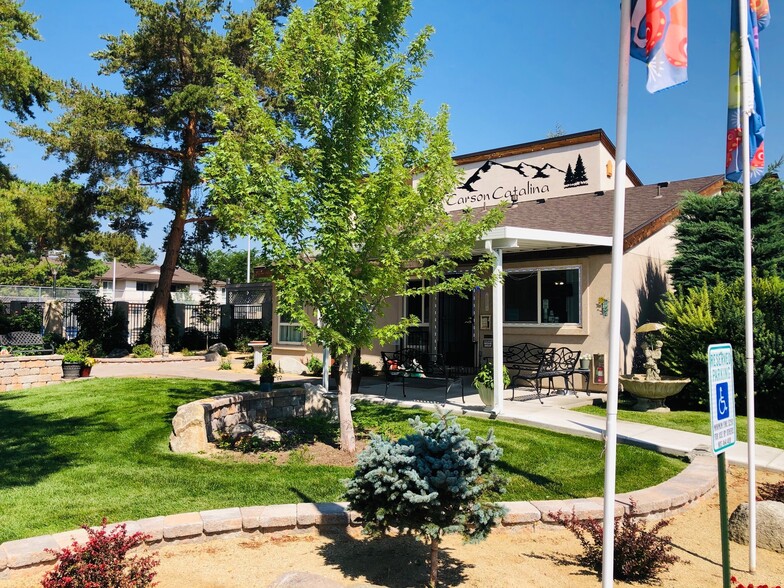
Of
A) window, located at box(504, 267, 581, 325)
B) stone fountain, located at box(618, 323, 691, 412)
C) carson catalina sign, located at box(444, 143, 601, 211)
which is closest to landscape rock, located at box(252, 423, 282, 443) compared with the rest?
stone fountain, located at box(618, 323, 691, 412)

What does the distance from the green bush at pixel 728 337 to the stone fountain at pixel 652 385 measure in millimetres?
320

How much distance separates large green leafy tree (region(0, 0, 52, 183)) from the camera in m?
13.4

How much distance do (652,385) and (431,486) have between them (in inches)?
309

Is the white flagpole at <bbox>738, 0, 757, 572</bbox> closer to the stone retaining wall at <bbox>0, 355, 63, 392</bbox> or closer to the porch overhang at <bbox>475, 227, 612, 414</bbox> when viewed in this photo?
the porch overhang at <bbox>475, 227, 612, 414</bbox>

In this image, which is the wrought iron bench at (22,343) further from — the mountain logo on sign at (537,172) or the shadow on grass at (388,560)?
the shadow on grass at (388,560)

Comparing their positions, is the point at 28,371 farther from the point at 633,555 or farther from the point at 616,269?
the point at 616,269

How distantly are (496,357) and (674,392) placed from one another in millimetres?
3350

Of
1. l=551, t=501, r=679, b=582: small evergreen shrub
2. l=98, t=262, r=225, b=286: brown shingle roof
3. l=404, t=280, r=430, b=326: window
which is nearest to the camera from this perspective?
l=551, t=501, r=679, b=582: small evergreen shrub

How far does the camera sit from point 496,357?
9719 mm

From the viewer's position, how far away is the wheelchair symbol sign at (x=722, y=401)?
3.63m

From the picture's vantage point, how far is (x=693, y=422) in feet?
31.2

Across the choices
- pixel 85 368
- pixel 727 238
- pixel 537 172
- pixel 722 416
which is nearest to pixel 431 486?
pixel 722 416

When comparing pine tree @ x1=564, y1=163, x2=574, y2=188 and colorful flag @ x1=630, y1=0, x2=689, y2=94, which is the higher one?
pine tree @ x1=564, y1=163, x2=574, y2=188

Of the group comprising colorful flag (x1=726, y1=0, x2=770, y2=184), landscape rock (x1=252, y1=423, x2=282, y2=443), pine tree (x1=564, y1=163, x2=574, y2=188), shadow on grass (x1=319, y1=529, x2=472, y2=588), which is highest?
pine tree (x1=564, y1=163, x2=574, y2=188)
